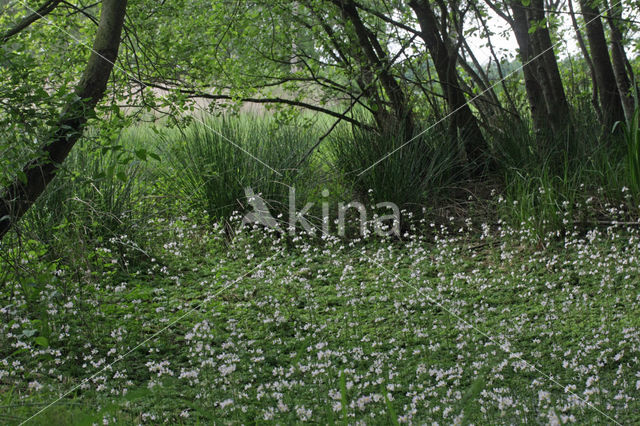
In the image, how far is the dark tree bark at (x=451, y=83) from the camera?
5848 mm

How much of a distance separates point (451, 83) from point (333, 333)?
3.30 meters

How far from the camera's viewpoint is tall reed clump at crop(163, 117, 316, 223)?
5.40m

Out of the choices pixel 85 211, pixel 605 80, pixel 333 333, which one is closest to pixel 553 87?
pixel 605 80

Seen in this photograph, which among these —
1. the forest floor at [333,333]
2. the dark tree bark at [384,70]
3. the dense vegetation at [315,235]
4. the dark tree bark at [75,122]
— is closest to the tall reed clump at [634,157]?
the dense vegetation at [315,235]

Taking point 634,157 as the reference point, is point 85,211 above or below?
above

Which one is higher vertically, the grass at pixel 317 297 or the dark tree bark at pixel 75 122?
the dark tree bark at pixel 75 122

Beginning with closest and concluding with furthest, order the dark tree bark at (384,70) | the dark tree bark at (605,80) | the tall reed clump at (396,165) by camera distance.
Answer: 1. the tall reed clump at (396,165)
2. the dark tree bark at (605,80)
3. the dark tree bark at (384,70)

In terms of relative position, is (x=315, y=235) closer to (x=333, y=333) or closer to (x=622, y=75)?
(x=333, y=333)

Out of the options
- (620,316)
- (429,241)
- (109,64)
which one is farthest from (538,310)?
(109,64)

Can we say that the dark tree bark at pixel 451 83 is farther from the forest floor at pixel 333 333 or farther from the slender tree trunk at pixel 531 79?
the forest floor at pixel 333 333

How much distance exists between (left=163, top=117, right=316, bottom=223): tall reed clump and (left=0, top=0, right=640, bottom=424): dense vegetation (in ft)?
0.10

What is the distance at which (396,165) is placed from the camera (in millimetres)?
5375

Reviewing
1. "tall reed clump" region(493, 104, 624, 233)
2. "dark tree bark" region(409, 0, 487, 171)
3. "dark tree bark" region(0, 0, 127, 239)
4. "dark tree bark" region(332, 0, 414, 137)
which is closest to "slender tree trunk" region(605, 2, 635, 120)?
"tall reed clump" region(493, 104, 624, 233)

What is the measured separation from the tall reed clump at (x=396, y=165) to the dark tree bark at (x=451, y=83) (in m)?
0.20
